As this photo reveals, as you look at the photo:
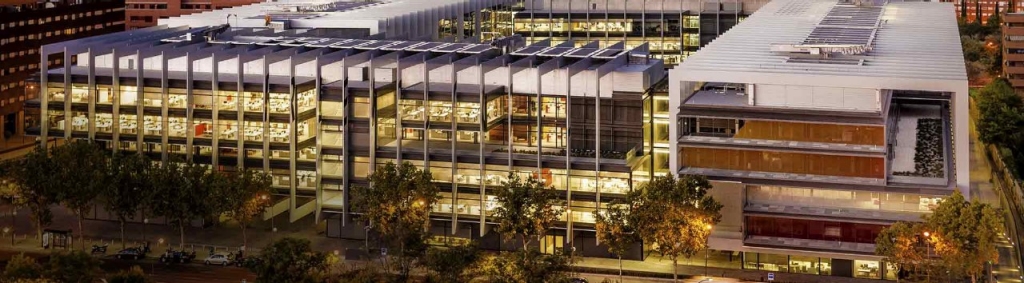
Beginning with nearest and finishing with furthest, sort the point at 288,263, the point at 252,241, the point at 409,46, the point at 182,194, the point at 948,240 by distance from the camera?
the point at 288,263, the point at 948,240, the point at 182,194, the point at 252,241, the point at 409,46

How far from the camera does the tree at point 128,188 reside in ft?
446

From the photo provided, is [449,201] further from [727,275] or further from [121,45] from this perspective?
[121,45]

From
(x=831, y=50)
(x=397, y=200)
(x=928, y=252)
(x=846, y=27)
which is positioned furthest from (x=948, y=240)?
(x=846, y=27)

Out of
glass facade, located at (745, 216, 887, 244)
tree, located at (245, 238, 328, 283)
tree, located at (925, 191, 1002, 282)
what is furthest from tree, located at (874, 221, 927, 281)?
tree, located at (245, 238, 328, 283)

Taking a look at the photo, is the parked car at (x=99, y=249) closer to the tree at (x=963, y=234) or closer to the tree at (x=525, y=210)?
the tree at (x=525, y=210)

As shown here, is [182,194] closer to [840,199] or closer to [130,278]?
[130,278]

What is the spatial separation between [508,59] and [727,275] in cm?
3383

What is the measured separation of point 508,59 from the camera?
142 m

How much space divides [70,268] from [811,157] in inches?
2691

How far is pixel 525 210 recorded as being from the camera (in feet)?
415

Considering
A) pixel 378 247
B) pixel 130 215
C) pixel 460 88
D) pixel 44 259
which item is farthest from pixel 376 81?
pixel 44 259

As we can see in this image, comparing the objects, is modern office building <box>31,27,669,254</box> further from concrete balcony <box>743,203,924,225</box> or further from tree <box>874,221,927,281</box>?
tree <box>874,221,927,281</box>

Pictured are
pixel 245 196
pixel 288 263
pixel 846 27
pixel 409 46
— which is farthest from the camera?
pixel 846 27

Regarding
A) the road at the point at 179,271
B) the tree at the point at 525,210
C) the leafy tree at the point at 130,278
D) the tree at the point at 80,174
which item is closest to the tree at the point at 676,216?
the tree at the point at 525,210
